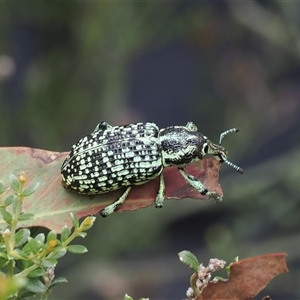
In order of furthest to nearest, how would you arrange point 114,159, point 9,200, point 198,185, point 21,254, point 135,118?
point 135,118 → point 114,159 → point 198,185 → point 9,200 → point 21,254

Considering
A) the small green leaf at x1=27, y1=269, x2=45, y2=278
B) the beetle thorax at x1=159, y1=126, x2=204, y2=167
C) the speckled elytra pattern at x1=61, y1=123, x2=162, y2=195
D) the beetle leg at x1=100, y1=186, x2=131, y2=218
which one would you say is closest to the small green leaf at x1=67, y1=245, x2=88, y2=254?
the small green leaf at x1=27, y1=269, x2=45, y2=278

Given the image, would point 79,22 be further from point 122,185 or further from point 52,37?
point 122,185

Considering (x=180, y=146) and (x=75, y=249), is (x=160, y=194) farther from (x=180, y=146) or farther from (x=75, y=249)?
(x=75, y=249)

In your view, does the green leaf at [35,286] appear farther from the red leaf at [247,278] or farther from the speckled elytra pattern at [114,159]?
the speckled elytra pattern at [114,159]

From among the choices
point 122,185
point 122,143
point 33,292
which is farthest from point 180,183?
point 33,292

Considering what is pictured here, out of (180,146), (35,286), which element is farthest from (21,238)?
(180,146)
